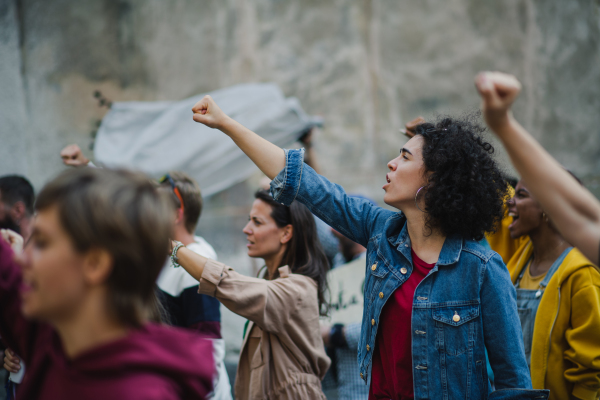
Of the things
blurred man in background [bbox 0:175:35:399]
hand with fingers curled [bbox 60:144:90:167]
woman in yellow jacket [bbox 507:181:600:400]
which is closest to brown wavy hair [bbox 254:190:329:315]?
woman in yellow jacket [bbox 507:181:600:400]

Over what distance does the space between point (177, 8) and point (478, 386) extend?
602 cm

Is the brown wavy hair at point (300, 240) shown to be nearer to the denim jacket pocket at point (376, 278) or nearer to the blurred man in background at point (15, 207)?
the denim jacket pocket at point (376, 278)

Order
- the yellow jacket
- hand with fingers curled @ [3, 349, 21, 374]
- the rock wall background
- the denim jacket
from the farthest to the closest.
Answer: the rock wall background
hand with fingers curled @ [3, 349, 21, 374]
the yellow jacket
the denim jacket

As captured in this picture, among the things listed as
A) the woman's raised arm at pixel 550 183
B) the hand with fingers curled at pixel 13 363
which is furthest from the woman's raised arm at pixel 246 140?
the hand with fingers curled at pixel 13 363

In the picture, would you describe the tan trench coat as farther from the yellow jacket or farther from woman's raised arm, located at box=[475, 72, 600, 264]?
woman's raised arm, located at box=[475, 72, 600, 264]

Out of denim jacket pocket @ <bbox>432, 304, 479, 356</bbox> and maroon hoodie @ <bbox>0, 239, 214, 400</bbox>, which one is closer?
maroon hoodie @ <bbox>0, 239, 214, 400</bbox>

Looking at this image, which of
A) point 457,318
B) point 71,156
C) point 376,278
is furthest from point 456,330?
point 71,156

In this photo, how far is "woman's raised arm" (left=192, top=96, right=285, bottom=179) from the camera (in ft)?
6.46

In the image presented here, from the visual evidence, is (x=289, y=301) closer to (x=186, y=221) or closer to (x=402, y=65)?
(x=186, y=221)

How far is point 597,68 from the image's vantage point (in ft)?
21.8

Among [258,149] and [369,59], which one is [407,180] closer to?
[258,149]

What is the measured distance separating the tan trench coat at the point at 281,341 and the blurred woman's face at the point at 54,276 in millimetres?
1159

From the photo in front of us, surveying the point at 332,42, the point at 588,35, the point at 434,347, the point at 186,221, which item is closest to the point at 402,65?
the point at 332,42

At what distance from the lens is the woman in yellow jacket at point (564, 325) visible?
2.47 metres
